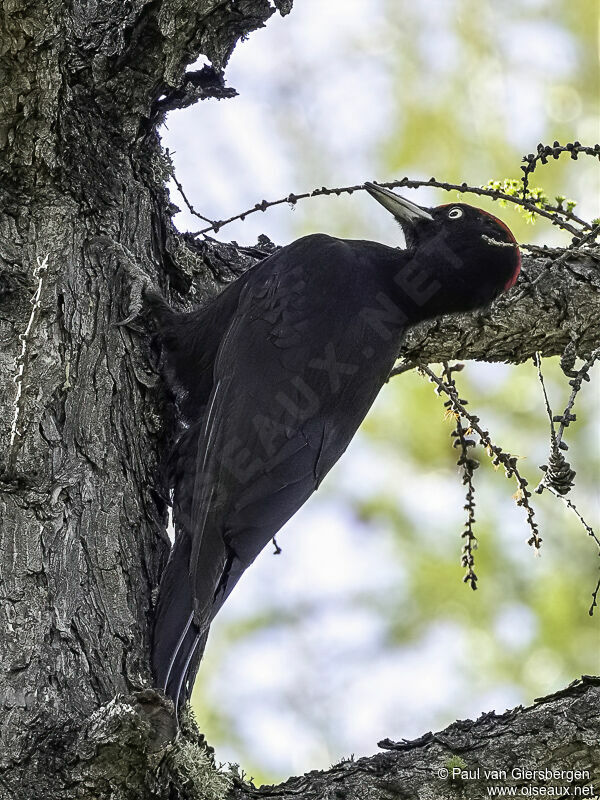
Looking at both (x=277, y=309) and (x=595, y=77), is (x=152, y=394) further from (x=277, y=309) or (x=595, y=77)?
(x=595, y=77)

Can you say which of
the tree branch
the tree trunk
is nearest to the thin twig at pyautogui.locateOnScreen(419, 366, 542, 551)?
the tree branch

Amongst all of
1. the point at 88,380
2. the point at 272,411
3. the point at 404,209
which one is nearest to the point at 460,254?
the point at 404,209

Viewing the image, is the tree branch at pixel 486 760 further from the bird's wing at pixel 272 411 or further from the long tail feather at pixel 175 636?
the bird's wing at pixel 272 411

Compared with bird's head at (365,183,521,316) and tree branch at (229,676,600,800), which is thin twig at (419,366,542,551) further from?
tree branch at (229,676,600,800)

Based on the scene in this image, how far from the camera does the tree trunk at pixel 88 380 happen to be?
2328mm

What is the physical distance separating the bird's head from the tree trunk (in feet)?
2.49

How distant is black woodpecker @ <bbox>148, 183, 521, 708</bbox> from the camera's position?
3.00 meters

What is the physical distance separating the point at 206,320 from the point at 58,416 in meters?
0.79

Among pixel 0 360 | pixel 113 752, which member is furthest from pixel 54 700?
pixel 0 360

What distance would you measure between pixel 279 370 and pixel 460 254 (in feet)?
2.81

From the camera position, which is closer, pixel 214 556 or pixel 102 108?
pixel 214 556

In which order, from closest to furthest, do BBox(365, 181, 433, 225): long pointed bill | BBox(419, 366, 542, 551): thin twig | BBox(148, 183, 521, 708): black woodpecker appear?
BBox(148, 183, 521, 708): black woodpecker
BBox(419, 366, 542, 551): thin twig
BBox(365, 181, 433, 225): long pointed bill

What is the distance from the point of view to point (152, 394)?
326 centimetres

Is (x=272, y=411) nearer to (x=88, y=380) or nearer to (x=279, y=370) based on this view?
(x=279, y=370)
